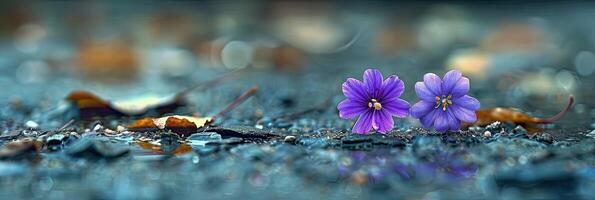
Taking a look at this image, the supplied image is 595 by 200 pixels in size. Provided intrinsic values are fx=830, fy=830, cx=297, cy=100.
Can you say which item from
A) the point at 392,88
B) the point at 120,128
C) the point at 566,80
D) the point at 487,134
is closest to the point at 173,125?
the point at 120,128

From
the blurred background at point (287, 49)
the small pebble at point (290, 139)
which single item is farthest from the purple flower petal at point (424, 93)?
the blurred background at point (287, 49)

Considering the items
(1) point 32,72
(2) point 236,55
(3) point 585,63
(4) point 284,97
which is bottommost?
(4) point 284,97

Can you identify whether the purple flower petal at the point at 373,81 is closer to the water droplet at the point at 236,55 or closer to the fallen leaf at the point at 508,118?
the fallen leaf at the point at 508,118

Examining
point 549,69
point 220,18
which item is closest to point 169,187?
point 549,69

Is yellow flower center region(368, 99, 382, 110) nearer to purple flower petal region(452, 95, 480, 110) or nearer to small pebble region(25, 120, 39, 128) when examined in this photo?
purple flower petal region(452, 95, 480, 110)

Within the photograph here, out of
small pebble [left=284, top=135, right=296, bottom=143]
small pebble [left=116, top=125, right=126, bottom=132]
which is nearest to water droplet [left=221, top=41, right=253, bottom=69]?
small pebble [left=116, top=125, right=126, bottom=132]

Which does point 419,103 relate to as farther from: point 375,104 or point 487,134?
point 487,134

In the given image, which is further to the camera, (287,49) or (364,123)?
(287,49)
